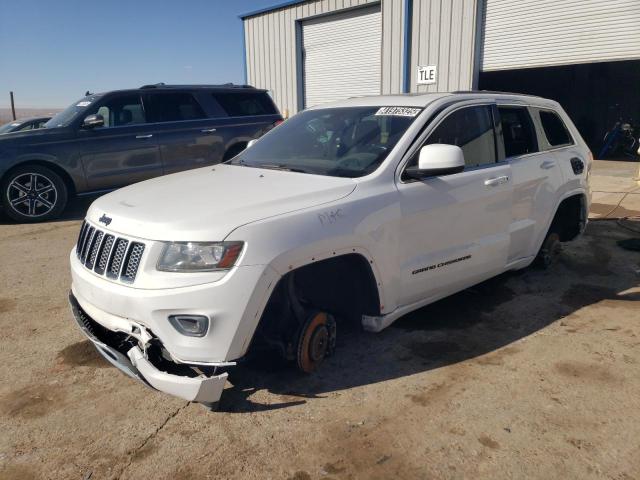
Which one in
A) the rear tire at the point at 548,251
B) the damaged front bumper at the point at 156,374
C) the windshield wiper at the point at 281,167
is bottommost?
the rear tire at the point at 548,251

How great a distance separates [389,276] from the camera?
319 cm

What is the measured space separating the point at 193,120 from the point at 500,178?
19.1ft

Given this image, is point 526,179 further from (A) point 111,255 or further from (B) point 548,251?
(A) point 111,255

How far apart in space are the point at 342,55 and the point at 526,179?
11466mm

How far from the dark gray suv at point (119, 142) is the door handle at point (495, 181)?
561 cm

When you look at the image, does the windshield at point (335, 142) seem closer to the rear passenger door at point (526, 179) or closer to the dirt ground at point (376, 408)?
the rear passenger door at point (526, 179)

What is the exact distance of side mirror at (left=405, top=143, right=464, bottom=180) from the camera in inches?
126

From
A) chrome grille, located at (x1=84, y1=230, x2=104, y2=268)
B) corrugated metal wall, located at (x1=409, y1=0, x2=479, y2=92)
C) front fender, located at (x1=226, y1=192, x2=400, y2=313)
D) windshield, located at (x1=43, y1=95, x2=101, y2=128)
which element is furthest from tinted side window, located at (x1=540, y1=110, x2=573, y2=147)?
corrugated metal wall, located at (x1=409, y1=0, x2=479, y2=92)

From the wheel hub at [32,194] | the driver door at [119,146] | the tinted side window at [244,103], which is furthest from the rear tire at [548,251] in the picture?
the wheel hub at [32,194]

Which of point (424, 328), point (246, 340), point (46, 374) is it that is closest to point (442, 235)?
point (424, 328)

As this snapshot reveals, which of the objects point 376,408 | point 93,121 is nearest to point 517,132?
point 376,408

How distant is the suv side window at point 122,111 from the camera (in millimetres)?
7793

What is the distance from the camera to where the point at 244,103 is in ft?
29.3

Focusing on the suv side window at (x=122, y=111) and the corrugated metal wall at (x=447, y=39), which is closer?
the suv side window at (x=122, y=111)
